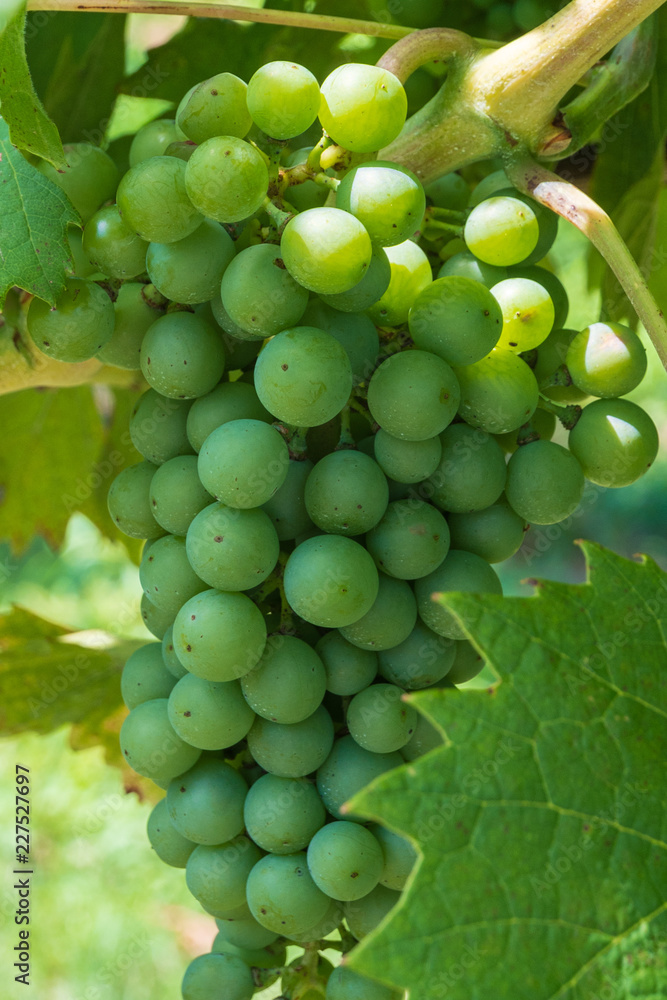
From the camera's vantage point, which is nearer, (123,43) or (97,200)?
(97,200)

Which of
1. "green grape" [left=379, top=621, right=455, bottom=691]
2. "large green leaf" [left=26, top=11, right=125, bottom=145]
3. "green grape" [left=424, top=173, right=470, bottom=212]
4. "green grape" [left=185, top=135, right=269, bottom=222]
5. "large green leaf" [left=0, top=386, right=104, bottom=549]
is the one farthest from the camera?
"large green leaf" [left=0, top=386, right=104, bottom=549]

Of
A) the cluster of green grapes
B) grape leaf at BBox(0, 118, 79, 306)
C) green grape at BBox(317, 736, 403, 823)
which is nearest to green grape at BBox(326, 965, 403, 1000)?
the cluster of green grapes

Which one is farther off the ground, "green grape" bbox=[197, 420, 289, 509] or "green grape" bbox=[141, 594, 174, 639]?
"green grape" bbox=[197, 420, 289, 509]

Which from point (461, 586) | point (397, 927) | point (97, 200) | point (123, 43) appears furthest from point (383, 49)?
point (397, 927)

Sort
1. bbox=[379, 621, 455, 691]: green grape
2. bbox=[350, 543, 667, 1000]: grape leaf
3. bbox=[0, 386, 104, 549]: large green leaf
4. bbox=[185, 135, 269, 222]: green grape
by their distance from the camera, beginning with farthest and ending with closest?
bbox=[0, 386, 104, 549]: large green leaf
bbox=[379, 621, 455, 691]: green grape
bbox=[185, 135, 269, 222]: green grape
bbox=[350, 543, 667, 1000]: grape leaf

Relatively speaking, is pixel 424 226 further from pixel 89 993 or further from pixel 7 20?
pixel 89 993

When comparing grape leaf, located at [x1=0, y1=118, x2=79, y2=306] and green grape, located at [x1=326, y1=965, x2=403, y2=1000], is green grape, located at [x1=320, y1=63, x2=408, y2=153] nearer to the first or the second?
grape leaf, located at [x1=0, y1=118, x2=79, y2=306]

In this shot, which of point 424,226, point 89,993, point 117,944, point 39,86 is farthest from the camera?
point 117,944
